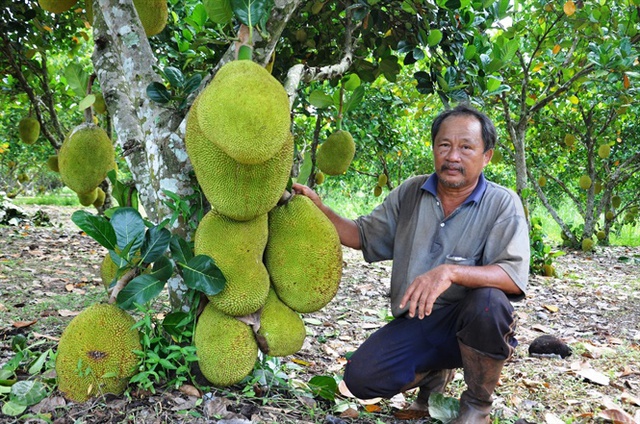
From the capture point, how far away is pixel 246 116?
1.06m

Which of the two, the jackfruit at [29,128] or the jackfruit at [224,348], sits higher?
the jackfruit at [29,128]

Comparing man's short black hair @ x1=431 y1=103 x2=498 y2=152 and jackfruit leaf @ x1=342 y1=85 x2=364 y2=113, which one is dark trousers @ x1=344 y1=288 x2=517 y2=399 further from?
jackfruit leaf @ x1=342 y1=85 x2=364 y2=113

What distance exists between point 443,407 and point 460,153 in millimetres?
869

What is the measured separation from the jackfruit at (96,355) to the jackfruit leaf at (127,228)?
18cm

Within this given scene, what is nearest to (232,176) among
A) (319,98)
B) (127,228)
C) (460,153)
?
(127,228)

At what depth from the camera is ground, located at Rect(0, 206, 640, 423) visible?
1449 mm

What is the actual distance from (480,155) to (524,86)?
2621 millimetres

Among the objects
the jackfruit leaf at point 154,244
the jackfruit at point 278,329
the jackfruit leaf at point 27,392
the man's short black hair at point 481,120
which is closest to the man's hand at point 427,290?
the jackfruit at point 278,329

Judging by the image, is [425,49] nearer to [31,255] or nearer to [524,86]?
[524,86]

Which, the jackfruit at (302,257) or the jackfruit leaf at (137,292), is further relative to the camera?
the jackfruit at (302,257)

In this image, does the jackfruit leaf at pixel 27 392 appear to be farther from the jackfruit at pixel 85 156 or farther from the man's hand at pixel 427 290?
the man's hand at pixel 427 290

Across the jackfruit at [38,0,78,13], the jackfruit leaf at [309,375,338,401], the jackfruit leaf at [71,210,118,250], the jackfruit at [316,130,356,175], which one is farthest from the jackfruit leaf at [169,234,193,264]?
the jackfruit at [316,130,356,175]

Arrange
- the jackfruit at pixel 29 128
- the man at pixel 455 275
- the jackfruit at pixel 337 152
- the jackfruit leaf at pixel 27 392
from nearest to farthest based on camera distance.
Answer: the jackfruit leaf at pixel 27 392, the man at pixel 455 275, the jackfruit at pixel 337 152, the jackfruit at pixel 29 128

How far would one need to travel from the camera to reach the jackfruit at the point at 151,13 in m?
Answer: 2.01
